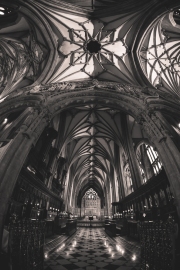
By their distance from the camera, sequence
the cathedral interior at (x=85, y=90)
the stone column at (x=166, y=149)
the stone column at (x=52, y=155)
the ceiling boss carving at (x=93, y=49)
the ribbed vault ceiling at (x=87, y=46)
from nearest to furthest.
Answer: the stone column at (x=166, y=149), the cathedral interior at (x=85, y=90), the ribbed vault ceiling at (x=87, y=46), the ceiling boss carving at (x=93, y=49), the stone column at (x=52, y=155)

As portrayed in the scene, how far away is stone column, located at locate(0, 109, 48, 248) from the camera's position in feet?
17.8

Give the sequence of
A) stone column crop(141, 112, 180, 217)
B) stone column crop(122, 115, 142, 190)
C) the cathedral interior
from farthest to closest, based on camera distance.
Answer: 1. stone column crop(122, 115, 142, 190)
2. the cathedral interior
3. stone column crop(141, 112, 180, 217)

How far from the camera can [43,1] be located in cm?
766

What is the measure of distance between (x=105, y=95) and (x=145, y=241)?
903cm

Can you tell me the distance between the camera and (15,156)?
645 centimetres

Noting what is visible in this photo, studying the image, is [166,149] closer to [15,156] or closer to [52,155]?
[15,156]

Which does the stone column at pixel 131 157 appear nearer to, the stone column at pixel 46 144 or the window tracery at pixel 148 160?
the window tracery at pixel 148 160

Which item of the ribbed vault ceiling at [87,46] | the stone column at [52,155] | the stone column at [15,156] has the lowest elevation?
the stone column at [15,156]

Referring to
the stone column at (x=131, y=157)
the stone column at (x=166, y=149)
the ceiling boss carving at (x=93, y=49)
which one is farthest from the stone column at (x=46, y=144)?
the stone column at (x=166, y=149)

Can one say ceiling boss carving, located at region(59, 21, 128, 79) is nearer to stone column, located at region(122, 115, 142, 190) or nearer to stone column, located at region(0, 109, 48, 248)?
stone column, located at region(0, 109, 48, 248)

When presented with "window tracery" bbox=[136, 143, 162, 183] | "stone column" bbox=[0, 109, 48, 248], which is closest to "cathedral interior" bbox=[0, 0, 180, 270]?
"stone column" bbox=[0, 109, 48, 248]

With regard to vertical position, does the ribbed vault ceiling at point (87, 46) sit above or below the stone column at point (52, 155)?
above

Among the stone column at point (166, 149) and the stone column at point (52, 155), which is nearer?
the stone column at point (166, 149)

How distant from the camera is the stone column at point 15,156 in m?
5.42
